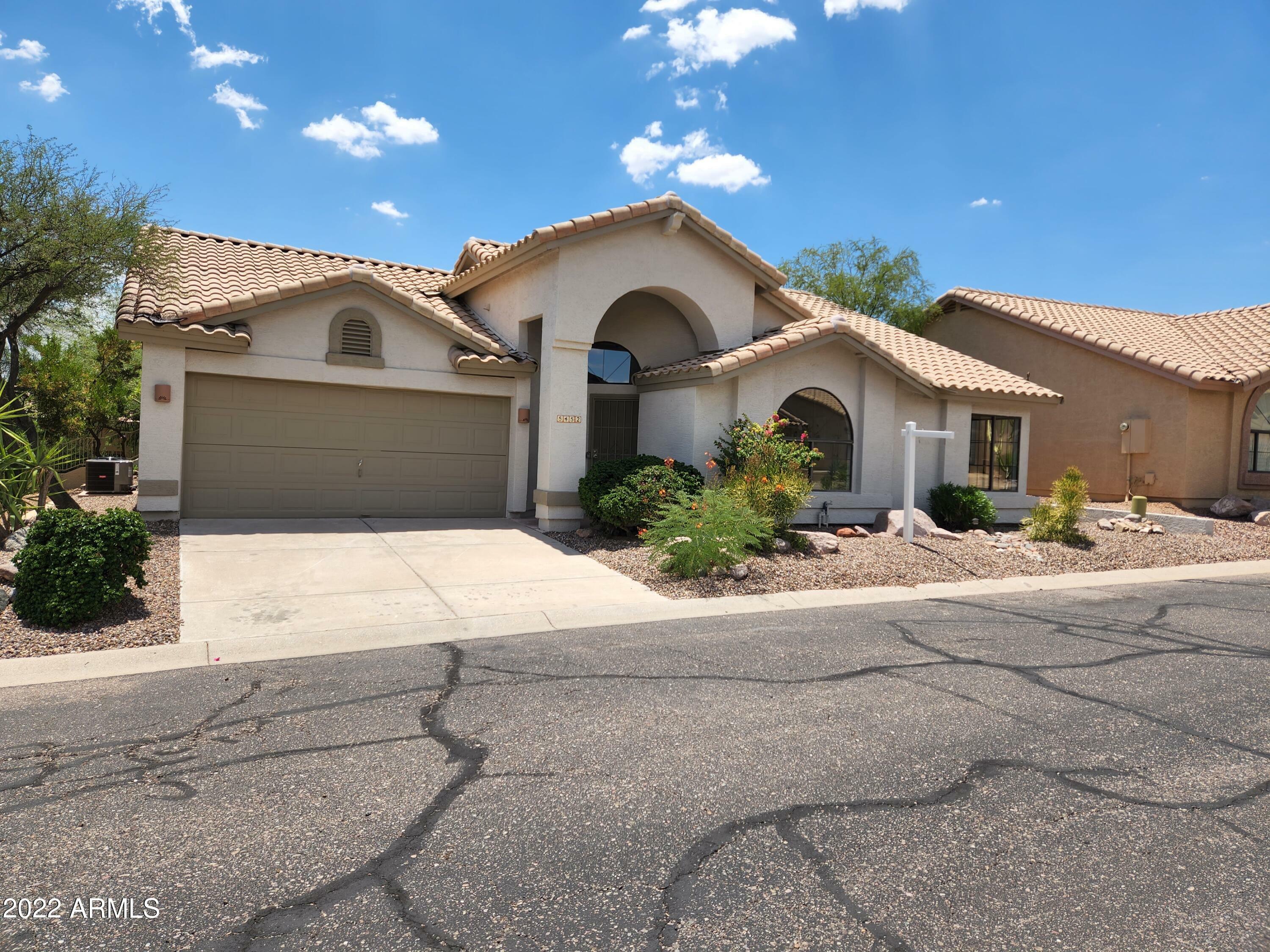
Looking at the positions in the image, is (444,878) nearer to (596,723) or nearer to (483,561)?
(596,723)

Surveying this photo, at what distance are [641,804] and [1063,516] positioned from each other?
12176 millimetres

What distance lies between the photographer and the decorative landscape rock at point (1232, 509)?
18047mm

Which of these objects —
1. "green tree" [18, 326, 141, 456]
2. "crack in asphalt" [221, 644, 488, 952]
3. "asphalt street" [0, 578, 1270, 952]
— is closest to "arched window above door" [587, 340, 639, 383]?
"asphalt street" [0, 578, 1270, 952]

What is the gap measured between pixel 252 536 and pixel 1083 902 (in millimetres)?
10914

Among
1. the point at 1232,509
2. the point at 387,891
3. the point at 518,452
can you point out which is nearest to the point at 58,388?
the point at 518,452

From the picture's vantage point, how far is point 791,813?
13.0 ft

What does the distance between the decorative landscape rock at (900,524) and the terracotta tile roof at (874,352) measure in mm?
2652

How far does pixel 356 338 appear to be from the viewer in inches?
528

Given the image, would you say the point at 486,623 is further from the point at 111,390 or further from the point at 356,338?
the point at 111,390

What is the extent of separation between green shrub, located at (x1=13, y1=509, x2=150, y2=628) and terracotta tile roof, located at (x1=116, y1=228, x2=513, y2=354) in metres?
5.68

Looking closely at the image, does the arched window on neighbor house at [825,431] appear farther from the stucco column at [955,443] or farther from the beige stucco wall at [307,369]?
the beige stucco wall at [307,369]

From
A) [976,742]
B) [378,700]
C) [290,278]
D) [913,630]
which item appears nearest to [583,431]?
[290,278]

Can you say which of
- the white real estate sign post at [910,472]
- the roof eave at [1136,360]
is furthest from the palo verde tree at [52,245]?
the roof eave at [1136,360]

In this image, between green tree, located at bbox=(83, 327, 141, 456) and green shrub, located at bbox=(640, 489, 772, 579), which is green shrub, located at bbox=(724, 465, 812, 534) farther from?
green tree, located at bbox=(83, 327, 141, 456)
